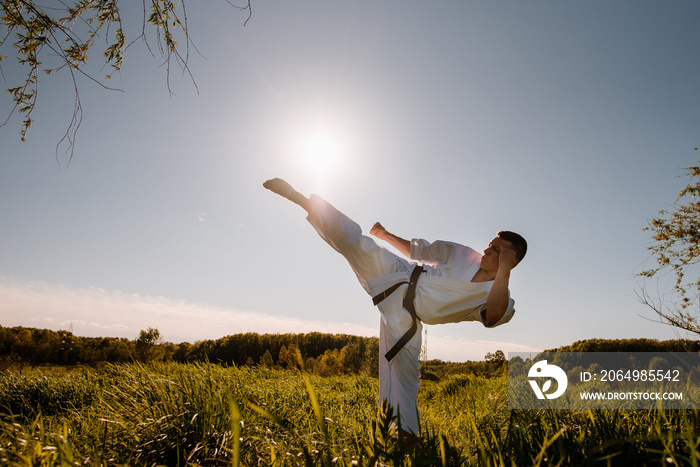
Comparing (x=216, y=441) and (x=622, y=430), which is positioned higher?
(x=622, y=430)

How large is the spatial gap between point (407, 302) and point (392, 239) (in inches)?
50.5

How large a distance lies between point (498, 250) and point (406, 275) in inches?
41.4

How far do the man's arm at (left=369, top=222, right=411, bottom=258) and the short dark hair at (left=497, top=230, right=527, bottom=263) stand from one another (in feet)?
3.78

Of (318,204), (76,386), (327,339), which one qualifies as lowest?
(327,339)

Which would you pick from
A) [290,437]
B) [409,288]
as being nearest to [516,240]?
[409,288]

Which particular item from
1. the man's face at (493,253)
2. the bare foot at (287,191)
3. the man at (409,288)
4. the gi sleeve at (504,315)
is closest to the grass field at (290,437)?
the man at (409,288)

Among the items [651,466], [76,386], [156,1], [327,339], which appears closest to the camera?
[651,466]

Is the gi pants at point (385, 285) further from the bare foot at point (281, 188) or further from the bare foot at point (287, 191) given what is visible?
the bare foot at point (281, 188)

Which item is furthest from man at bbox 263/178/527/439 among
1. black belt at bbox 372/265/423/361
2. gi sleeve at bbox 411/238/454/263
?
gi sleeve at bbox 411/238/454/263

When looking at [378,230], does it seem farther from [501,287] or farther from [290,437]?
[290,437]

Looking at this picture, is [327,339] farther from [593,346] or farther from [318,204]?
[318,204]

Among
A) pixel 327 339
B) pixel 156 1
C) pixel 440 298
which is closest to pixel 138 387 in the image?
pixel 440 298

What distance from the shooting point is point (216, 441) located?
248 centimetres

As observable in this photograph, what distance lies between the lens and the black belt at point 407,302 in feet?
11.3
